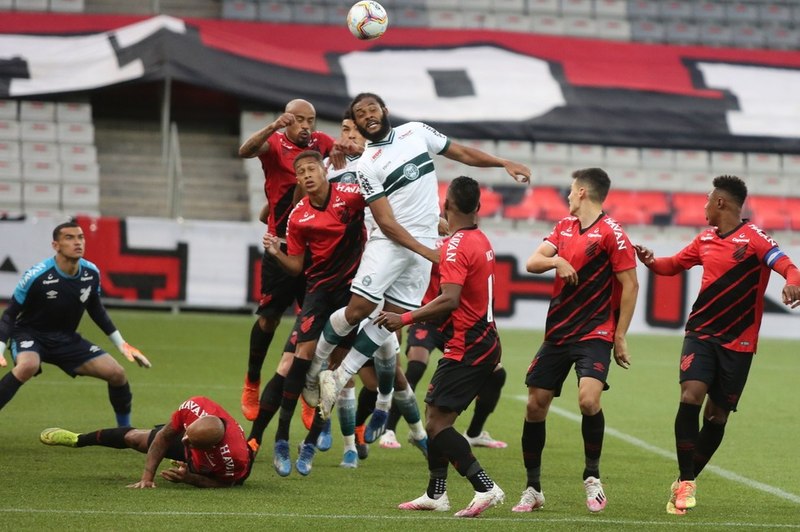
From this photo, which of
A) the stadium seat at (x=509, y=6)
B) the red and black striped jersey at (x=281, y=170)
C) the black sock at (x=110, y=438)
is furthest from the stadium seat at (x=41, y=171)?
A: the black sock at (x=110, y=438)

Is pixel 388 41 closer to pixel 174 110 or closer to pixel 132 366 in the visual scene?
pixel 174 110

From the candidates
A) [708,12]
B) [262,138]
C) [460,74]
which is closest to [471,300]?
[262,138]

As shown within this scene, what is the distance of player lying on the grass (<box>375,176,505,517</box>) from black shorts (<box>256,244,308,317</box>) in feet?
9.67

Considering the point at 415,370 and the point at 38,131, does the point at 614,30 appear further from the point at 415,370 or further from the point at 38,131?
the point at 415,370

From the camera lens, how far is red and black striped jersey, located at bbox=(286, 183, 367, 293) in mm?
9156

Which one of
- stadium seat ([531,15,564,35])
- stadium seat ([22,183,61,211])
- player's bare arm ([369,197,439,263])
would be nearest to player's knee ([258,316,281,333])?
player's bare arm ([369,197,439,263])

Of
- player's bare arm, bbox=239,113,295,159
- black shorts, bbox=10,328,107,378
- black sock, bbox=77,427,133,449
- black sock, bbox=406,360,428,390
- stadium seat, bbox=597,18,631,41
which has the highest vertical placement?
stadium seat, bbox=597,18,631,41

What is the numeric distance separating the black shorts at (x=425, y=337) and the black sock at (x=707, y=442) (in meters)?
2.94

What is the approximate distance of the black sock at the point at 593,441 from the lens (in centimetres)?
761

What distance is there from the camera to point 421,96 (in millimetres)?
25469

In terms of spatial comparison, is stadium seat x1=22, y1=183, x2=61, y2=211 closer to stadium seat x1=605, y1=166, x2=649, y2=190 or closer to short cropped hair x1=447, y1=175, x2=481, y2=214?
stadium seat x1=605, y1=166, x2=649, y2=190

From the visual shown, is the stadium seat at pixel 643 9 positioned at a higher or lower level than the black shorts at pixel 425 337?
higher

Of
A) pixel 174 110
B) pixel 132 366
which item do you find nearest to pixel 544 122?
pixel 174 110

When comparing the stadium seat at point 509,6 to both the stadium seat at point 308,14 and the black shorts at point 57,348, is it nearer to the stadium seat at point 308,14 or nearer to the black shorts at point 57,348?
the stadium seat at point 308,14
